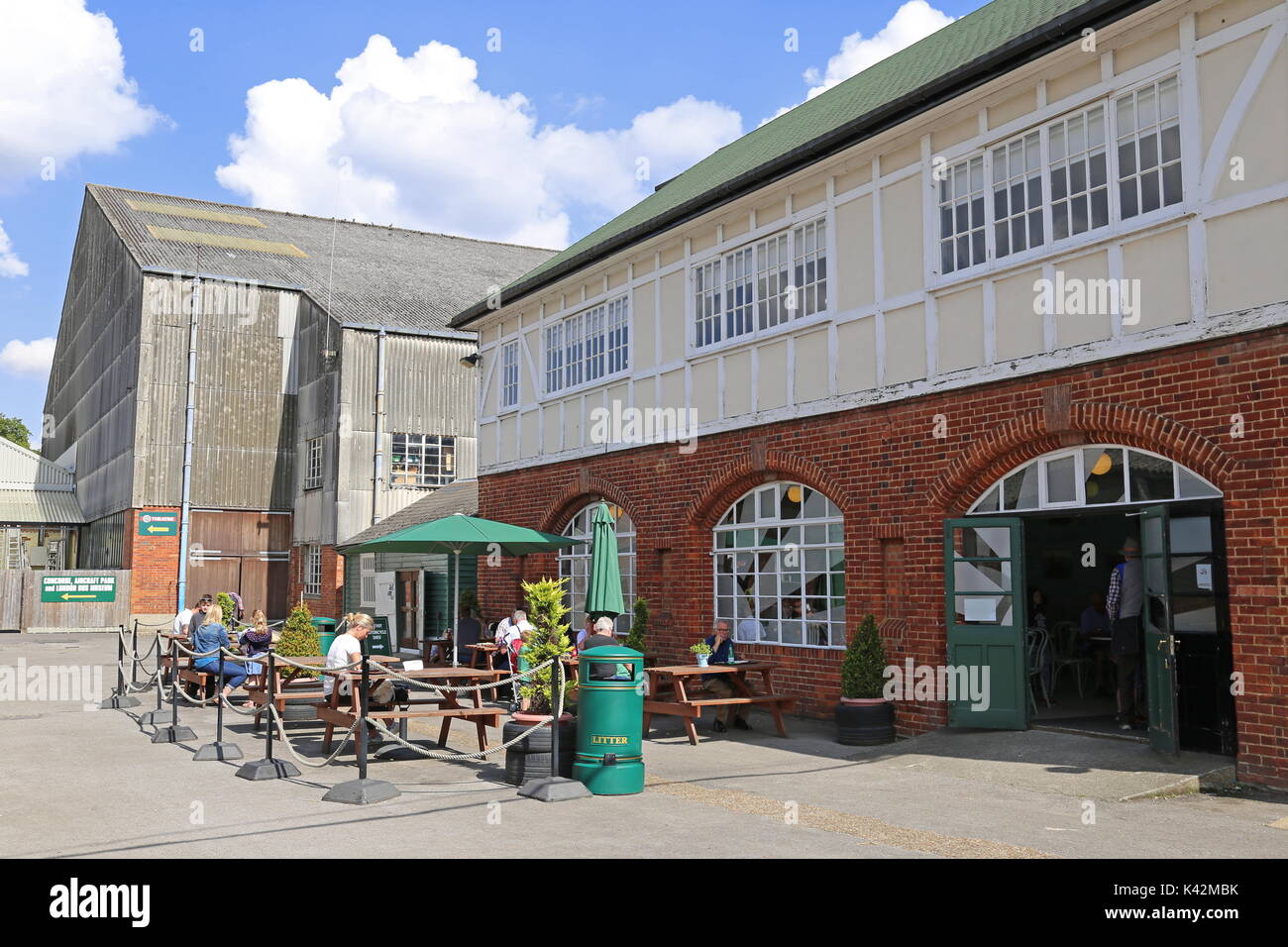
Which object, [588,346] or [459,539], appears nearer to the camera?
[459,539]

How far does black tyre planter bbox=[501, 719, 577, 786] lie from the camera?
8953 millimetres

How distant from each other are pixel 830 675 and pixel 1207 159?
6791mm

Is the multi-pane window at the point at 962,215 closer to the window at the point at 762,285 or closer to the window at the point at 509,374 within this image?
the window at the point at 762,285

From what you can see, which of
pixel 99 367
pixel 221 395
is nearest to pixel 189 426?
pixel 221 395

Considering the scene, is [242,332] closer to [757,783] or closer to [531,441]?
[531,441]

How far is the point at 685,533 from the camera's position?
49.6 ft

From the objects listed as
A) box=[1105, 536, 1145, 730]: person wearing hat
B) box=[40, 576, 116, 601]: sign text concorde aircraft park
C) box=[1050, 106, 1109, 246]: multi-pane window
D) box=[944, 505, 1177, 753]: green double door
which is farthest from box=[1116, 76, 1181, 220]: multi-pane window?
box=[40, 576, 116, 601]: sign text concorde aircraft park

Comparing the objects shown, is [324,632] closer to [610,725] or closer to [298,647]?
[298,647]

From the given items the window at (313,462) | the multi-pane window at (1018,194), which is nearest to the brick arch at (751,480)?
the multi-pane window at (1018,194)

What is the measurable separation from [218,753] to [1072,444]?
875 cm

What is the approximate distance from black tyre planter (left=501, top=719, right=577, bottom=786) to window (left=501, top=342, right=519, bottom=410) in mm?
11486

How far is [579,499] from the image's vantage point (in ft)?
58.6

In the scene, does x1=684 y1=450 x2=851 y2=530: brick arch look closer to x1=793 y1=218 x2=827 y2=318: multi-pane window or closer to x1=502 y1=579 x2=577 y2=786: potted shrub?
x1=793 y1=218 x2=827 y2=318: multi-pane window

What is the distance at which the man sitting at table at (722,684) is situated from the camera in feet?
40.9
